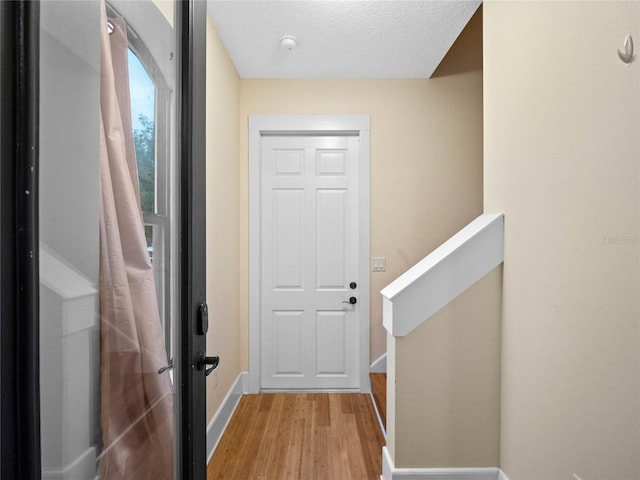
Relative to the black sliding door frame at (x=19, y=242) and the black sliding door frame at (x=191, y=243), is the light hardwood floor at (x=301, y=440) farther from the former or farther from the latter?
the black sliding door frame at (x=19, y=242)

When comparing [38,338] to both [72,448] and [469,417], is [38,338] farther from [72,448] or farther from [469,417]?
[469,417]

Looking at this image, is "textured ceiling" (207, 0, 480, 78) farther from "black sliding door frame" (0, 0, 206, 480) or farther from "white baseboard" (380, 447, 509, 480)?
"white baseboard" (380, 447, 509, 480)

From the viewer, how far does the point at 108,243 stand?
0.62 metres

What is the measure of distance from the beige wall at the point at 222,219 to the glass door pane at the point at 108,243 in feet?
4.46

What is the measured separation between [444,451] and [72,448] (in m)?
1.60

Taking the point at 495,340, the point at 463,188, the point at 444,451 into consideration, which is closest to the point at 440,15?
the point at 463,188

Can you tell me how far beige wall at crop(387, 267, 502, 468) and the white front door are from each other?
4.37ft

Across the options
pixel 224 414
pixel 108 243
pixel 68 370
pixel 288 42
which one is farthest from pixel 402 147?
pixel 68 370

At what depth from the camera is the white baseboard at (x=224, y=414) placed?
209cm

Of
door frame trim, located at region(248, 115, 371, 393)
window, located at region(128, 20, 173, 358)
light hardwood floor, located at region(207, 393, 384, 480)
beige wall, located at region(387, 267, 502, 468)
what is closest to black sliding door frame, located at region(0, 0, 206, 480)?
window, located at region(128, 20, 173, 358)

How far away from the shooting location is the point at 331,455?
2.05m

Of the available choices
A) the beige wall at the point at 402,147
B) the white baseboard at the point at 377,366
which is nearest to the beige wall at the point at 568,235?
the beige wall at the point at 402,147

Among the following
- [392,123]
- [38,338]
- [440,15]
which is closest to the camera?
[38,338]

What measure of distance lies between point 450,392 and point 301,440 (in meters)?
1.06
